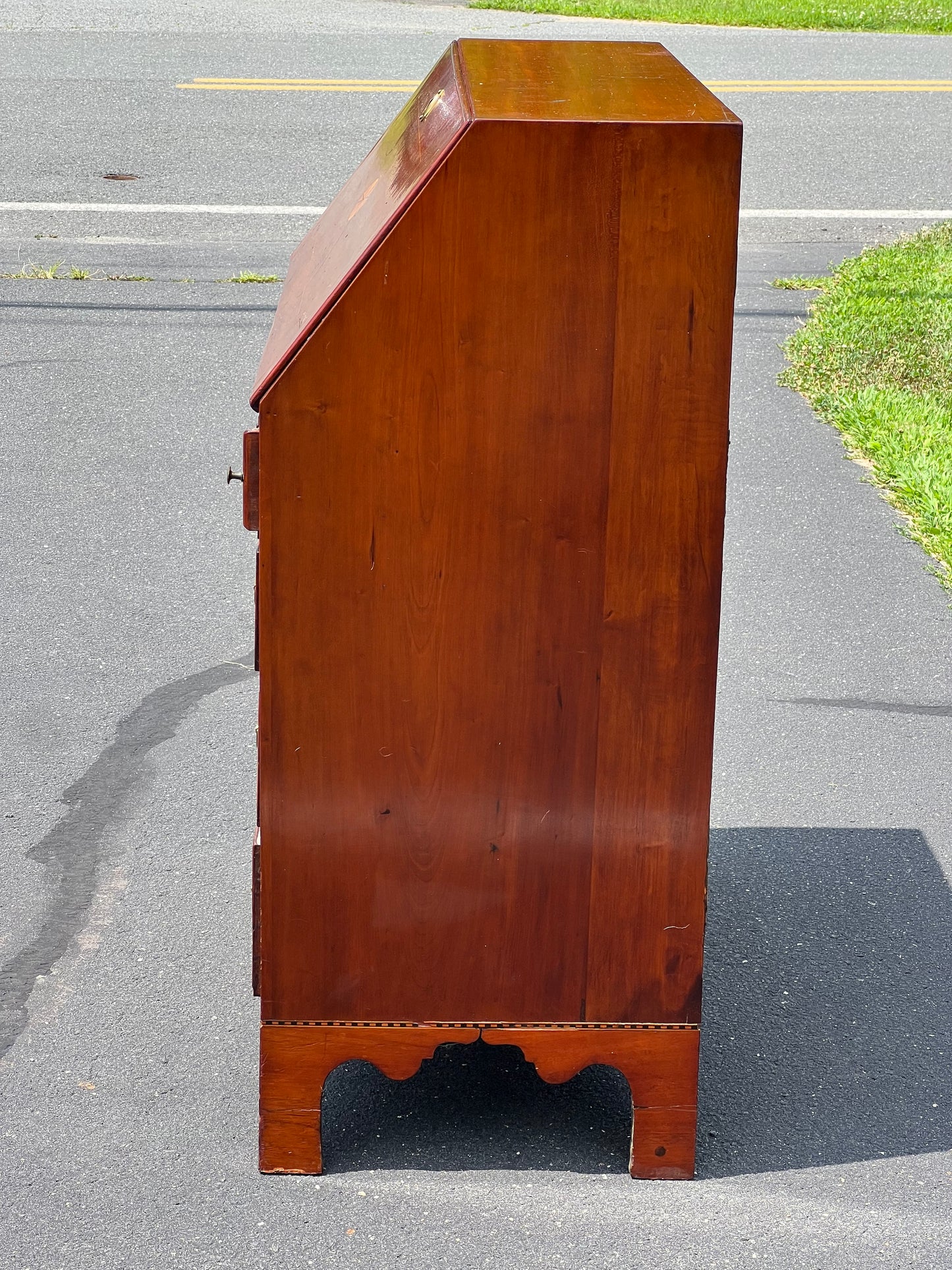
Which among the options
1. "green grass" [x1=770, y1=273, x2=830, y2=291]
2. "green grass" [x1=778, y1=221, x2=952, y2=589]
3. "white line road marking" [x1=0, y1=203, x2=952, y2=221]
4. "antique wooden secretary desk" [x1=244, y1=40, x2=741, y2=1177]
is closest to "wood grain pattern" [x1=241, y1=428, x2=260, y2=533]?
"antique wooden secretary desk" [x1=244, y1=40, x2=741, y2=1177]

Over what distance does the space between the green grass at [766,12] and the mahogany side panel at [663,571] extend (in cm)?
1422

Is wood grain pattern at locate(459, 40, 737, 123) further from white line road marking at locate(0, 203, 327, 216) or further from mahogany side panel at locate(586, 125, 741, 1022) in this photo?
white line road marking at locate(0, 203, 327, 216)

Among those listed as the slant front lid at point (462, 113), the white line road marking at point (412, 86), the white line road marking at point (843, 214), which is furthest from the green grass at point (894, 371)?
the white line road marking at point (412, 86)

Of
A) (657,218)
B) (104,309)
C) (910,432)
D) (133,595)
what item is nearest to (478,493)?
(657,218)

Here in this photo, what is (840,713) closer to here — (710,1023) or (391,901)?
(710,1023)

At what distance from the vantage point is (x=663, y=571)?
224 cm

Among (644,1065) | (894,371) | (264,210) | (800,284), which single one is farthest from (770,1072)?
(264,210)

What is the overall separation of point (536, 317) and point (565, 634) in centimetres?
48

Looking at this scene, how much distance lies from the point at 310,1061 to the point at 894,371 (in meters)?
5.11

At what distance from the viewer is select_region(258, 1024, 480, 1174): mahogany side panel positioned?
2.41 metres

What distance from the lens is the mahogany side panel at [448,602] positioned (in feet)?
6.85

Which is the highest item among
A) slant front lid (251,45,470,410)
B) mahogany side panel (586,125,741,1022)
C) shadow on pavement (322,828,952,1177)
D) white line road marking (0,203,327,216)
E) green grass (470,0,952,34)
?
green grass (470,0,952,34)

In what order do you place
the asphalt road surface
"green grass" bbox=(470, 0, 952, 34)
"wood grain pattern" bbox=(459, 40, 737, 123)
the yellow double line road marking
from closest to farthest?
"wood grain pattern" bbox=(459, 40, 737, 123)
the asphalt road surface
the yellow double line road marking
"green grass" bbox=(470, 0, 952, 34)

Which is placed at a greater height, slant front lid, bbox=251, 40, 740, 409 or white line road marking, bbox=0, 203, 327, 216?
white line road marking, bbox=0, 203, 327, 216
